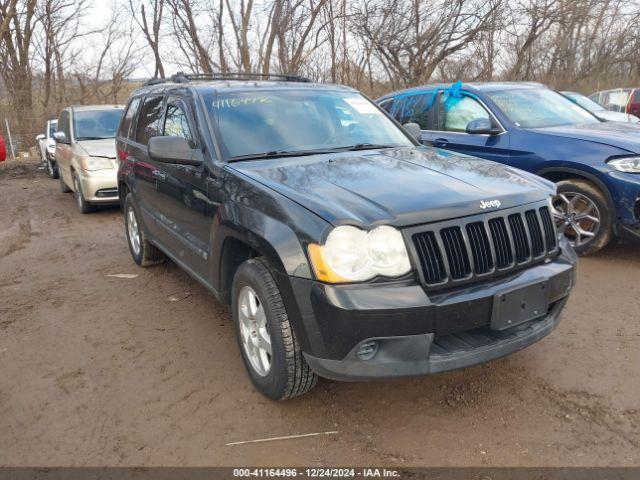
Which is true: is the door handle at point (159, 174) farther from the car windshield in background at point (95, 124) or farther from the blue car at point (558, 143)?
the car windshield in background at point (95, 124)

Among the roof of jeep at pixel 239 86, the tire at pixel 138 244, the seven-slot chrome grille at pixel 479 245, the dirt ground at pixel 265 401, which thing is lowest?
the dirt ground at pixel 265 401

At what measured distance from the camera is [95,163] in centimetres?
821

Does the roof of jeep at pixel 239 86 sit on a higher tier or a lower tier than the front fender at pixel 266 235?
higher

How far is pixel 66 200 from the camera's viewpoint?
10.2 meters

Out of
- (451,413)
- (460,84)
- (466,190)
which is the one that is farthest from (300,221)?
(460,84)

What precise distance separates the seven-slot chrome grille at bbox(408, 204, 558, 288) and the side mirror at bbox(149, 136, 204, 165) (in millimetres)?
1678

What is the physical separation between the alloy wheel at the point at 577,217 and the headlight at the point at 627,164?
39 centimetres

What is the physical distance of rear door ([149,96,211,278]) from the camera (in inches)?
136

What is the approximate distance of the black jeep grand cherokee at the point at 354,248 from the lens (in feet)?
7.73

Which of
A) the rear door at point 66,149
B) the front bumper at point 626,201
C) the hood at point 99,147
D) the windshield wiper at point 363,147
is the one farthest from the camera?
the rear door at point 66,149

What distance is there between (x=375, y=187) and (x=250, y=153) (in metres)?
1.04

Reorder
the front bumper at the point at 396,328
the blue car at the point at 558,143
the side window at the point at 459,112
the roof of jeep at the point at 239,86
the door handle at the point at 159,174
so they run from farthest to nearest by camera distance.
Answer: the side window at the point at 459,112 < the blue car at the point at 558,143 < the door handle at the point at 159,174 < the roof of jeep at the point at 239,86 < the front bumper at the point at 396,328

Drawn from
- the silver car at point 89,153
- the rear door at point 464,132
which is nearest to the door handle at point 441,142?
the rear door at point 464,132

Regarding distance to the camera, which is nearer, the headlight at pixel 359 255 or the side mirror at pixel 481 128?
the headlight at pixel 359 255
